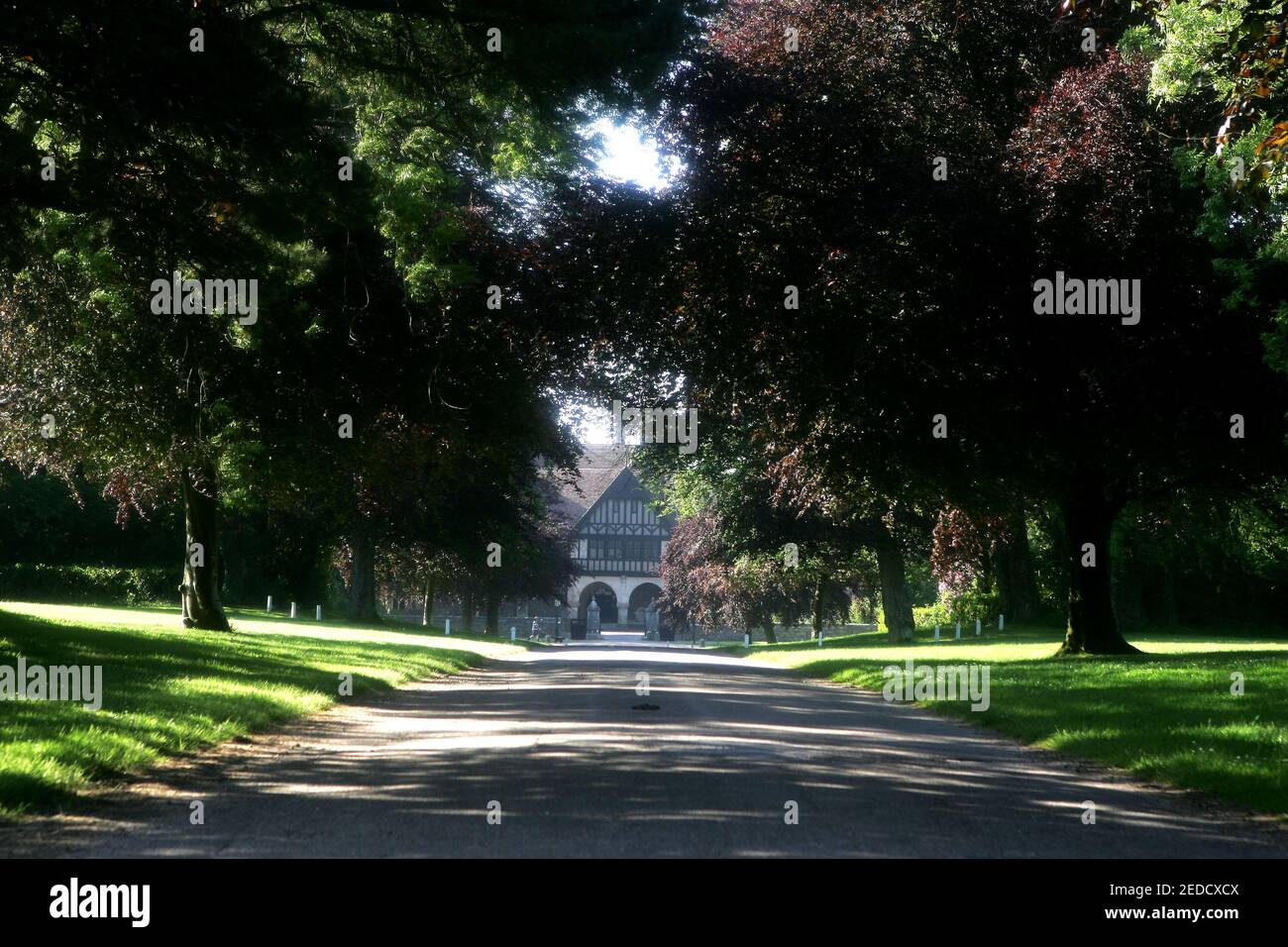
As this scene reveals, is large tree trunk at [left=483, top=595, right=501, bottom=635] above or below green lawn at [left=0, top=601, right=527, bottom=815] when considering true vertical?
below

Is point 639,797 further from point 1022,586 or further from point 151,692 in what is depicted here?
point 1022,586

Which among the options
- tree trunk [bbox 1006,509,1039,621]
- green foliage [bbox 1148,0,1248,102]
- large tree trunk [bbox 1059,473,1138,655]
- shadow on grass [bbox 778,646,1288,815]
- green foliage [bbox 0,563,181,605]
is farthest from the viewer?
green foliage [bbox 0,563,181,605]

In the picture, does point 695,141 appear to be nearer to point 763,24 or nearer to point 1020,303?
point 763,24

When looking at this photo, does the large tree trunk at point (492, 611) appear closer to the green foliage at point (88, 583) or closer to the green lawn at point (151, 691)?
the green foliage at point (88, 583)

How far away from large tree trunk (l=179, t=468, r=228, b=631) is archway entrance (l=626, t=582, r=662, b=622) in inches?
2887

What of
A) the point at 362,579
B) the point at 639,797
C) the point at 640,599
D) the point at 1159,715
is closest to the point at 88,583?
the point at 362,579

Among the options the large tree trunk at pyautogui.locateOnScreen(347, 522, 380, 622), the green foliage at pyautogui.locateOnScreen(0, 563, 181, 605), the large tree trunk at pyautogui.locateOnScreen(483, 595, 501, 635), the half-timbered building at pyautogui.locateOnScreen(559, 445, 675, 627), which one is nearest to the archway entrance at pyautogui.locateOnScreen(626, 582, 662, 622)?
the half-timbered building at pyautogui.locateOnScreen(559, 445, 675, 627)

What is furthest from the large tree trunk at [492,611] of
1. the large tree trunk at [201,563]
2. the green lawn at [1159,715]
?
the green lawn at [1159,715]

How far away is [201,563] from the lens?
25688 mm

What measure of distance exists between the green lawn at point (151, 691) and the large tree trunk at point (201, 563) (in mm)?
776

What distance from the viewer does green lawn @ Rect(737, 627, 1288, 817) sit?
28.9 feet

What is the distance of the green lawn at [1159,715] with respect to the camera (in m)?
8.81

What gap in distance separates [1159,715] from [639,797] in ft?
21.7

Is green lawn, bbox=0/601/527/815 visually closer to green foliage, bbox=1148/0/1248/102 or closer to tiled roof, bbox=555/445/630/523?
green foliage, bbox=1148/0/1248/102
